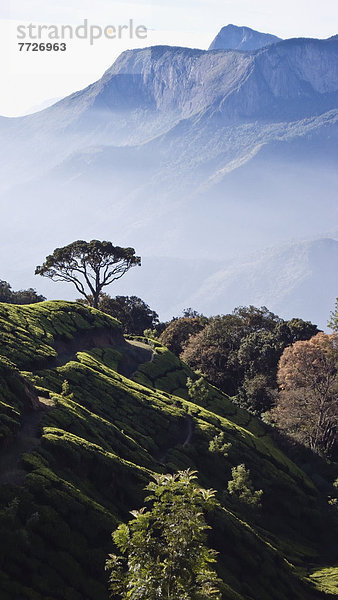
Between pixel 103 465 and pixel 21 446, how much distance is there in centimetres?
483

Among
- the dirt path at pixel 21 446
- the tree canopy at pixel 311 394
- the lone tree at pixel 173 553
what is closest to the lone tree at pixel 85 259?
the tree canopy at pixel 311 394

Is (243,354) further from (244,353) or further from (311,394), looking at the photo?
(311,394)

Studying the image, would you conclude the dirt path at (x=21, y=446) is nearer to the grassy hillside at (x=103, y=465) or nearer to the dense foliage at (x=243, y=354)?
the grassy hillside at (x=103, y=465)

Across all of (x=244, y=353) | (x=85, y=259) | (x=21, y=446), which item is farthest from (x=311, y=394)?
(x=21, y=446)

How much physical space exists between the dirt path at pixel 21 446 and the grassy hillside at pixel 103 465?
0.09 meters

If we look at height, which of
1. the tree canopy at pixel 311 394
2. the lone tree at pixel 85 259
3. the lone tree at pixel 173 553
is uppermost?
the lone tree at pixel 85 259

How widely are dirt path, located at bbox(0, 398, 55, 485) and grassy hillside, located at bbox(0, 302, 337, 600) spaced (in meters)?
0.09

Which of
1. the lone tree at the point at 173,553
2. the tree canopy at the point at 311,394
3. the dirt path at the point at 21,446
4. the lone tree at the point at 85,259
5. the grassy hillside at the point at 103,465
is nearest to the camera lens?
the lone tree at the point at 173,553

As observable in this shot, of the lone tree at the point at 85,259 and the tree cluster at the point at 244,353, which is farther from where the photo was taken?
the lone tree at the point at 85,259

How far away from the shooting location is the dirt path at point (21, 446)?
26.7m

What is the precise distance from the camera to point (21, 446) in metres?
30.0

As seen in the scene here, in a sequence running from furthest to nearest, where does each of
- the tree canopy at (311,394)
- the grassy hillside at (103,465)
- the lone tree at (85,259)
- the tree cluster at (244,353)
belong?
the lone tree at (85,259) → the tree cluster at (244,353) → the tree canopy at (311,394) → the grassy hillside at (103,465)

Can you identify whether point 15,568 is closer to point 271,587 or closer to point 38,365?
point 271,587

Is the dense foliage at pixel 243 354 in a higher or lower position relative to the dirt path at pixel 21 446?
higher
